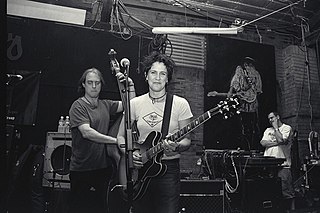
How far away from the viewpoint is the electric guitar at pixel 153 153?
197cm

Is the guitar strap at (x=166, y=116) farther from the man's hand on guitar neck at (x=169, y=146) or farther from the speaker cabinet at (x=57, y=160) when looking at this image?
the speaker cabinet at (x=57, y=160)

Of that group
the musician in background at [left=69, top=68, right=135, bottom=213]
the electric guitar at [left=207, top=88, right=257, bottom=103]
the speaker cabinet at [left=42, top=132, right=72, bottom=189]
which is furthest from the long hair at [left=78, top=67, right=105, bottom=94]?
the electric guitar at [left=207, top=88, right=257, bottom=103]

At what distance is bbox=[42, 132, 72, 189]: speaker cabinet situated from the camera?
2326 mm

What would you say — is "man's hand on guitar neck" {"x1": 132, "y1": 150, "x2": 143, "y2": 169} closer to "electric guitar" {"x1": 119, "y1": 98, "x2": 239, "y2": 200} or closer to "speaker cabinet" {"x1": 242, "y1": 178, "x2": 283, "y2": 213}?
"electric guitar" {"x1": 119, "y1": 98, "x2": 239, "y2": 200}

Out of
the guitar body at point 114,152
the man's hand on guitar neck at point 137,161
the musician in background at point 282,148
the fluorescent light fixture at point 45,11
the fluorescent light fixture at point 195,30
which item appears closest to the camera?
the man's hand on guitar neck at point 137,161

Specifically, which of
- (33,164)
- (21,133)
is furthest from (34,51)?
(33,164)

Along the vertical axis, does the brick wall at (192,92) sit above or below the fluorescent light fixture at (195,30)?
below

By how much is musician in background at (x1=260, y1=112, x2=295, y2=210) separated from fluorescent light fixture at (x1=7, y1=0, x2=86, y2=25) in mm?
2038

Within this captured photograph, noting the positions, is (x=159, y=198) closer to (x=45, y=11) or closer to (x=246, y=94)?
(x=246, y=94)

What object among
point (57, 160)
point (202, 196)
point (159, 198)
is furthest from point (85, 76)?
point (202, 196)

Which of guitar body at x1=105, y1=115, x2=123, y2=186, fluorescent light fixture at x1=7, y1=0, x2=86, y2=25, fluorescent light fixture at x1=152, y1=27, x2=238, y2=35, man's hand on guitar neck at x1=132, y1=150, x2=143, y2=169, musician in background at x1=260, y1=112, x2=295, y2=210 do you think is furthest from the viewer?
fluorescent light fixture at x1=152, y1=27, x2=238, y2=35

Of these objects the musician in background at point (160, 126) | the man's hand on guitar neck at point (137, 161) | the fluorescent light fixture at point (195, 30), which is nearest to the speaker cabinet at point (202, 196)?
the musician in background at point (160, 126)

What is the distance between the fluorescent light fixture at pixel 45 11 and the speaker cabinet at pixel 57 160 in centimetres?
102

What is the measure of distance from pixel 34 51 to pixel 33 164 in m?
0.95
